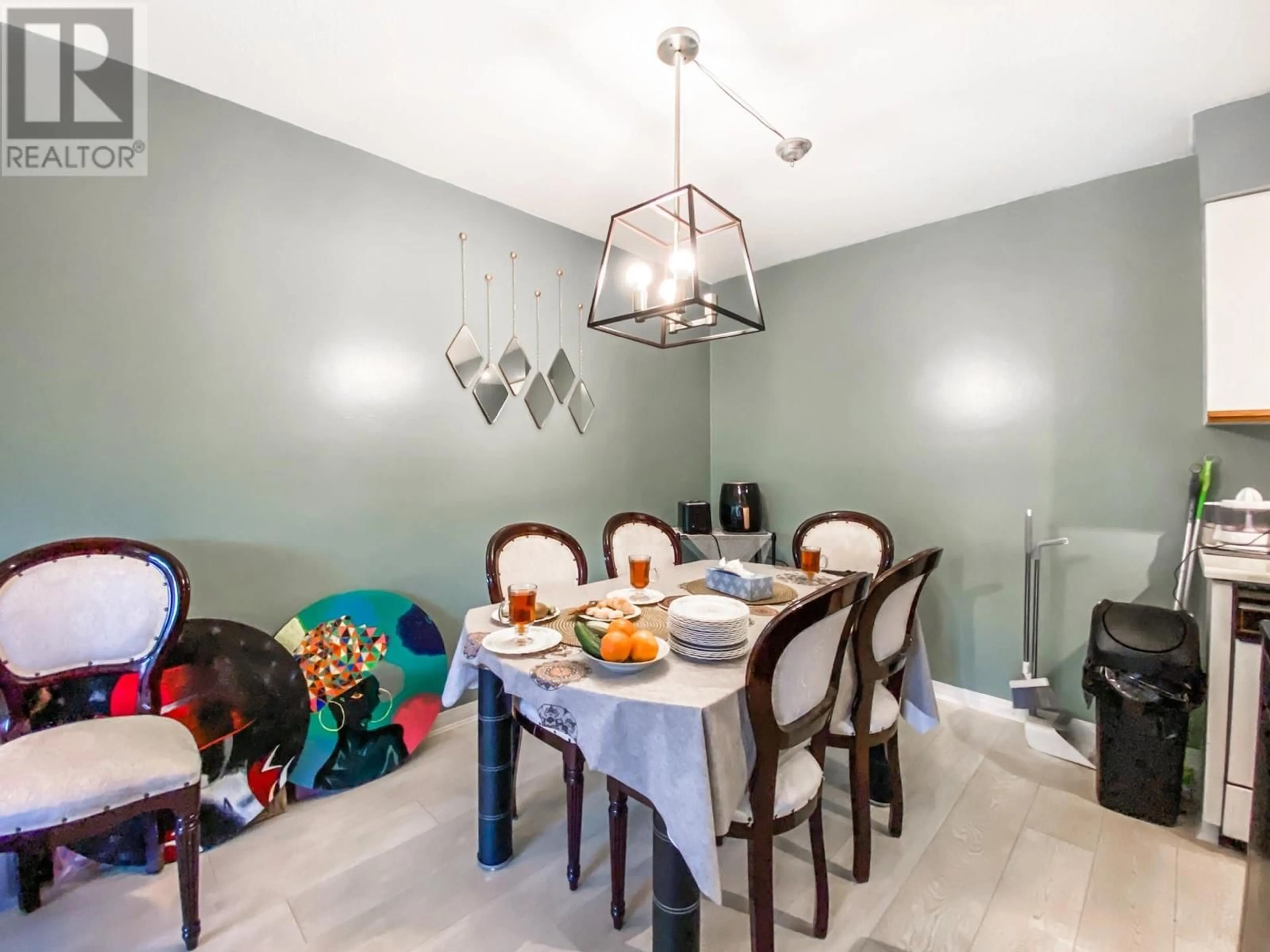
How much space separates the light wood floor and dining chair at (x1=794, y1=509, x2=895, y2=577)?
0.94 metres

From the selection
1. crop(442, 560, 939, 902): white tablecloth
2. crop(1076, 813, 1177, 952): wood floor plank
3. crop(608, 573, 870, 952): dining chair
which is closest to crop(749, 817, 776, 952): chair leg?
crop(608, 573, 870, 952): dining chair

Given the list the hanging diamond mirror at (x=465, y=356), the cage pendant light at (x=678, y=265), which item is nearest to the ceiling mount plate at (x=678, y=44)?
the cage pendant light at (x=678, y=265)

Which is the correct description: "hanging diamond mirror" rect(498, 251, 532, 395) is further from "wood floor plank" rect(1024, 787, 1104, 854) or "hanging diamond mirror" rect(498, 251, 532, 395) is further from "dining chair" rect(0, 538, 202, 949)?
"wood floor plank" rect(1024, 787, 1104, 854)

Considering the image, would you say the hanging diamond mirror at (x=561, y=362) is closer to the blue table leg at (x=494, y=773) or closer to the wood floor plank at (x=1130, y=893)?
the blue table leg at (x=494, y=773)

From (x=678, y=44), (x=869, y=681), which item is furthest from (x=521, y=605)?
(x=678, y=44)

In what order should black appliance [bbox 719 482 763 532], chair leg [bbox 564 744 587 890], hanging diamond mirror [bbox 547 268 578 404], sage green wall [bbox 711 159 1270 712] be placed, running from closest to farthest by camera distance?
1. chair leg [bbox 564 744 587 890]
2. sage green wall [bbox 711 159 1270 712]
3. hanging diamond mirror [bbox 547 268 578 404]
4. black appliance [bbox 719 482 763 532]

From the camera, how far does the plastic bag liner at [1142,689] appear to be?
1804 millimetres

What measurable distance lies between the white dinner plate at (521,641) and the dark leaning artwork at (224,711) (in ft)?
3.36

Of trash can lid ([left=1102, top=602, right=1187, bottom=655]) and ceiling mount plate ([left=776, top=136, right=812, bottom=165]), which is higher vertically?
ceiling mount plate ([left=776, top=136, right=812, bottom=165])

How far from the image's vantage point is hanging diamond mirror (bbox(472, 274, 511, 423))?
2643mm

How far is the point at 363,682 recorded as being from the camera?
2.14 m

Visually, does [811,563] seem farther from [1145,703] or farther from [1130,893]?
[1130,893]

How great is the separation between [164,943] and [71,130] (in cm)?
248

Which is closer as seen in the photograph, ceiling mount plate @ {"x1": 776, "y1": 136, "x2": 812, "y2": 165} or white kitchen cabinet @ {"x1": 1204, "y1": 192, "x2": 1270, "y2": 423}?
white kitchen cabinet @ {"x1": 1204, "y1": 192, "x2": 1270, "y2": 423}
